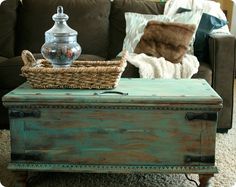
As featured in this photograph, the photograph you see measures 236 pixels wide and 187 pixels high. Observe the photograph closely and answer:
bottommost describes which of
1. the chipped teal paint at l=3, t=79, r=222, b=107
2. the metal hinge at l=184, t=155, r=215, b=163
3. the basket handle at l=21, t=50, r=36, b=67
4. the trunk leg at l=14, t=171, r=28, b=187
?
the trunk leg at l=14, t=171, r=28, b=187

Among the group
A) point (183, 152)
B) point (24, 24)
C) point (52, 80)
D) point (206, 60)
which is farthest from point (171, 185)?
point (24, 24)

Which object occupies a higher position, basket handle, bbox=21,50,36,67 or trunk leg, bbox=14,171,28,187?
basket handle, bbox=21,50,36,67

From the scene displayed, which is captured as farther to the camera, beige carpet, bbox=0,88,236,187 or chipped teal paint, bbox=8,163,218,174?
beige carpet, bbox=0,88,236,187

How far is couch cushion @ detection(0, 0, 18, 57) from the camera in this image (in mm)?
2611

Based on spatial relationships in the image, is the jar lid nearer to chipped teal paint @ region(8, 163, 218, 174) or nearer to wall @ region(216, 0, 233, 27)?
chipped teal paint @ region(8, 163, 218, 174)

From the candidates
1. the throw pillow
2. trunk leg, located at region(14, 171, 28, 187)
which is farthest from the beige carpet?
the throw pillow

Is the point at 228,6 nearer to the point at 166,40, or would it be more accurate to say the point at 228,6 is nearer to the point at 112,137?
the point at 166,40

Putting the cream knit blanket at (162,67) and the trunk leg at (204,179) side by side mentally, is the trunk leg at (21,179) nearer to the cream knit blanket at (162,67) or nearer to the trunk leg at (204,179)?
A: the trunk leg at (204,179)

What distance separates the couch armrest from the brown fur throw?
16 centimetres

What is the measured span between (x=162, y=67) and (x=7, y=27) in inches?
48.9

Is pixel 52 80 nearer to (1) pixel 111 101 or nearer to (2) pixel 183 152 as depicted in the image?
(1) pixel 111 101

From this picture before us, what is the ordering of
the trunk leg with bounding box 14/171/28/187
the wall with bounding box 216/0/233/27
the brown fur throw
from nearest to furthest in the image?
1. the trunk leg with bounding box 14/171/28/187
2. the brown fur throw
3. the wall with bounding box 216/0/233/27

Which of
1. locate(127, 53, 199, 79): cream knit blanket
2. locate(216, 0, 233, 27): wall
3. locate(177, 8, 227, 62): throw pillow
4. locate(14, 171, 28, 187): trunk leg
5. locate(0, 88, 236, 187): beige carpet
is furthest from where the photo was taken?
locate(216, 0, 233, 27): wall

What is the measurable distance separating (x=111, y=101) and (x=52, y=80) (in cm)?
27
